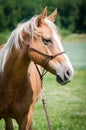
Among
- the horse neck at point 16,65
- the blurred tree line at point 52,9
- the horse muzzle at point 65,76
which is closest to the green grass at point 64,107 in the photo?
the horse neck at point 16,65

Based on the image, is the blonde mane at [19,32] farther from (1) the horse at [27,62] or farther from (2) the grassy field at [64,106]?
(2) the grassy field at [64,106]

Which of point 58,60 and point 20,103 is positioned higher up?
point 58,60

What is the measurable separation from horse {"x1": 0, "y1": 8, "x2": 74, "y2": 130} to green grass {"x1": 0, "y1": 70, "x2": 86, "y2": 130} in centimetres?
157

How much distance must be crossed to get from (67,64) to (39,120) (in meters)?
2.92

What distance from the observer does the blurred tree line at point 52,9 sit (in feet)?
73.7

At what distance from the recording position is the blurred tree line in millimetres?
22453

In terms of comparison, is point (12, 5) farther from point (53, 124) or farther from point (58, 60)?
point (58, 60)

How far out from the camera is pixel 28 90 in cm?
540

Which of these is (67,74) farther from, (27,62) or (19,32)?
(19,32)

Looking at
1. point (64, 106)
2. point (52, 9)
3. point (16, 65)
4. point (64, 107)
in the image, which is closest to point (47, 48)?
point (16, 65)

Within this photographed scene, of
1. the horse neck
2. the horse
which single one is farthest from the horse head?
the horse neck

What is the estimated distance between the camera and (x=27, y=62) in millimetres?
5148

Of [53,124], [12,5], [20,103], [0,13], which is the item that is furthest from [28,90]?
[12,5]

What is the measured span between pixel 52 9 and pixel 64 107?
531 inches
